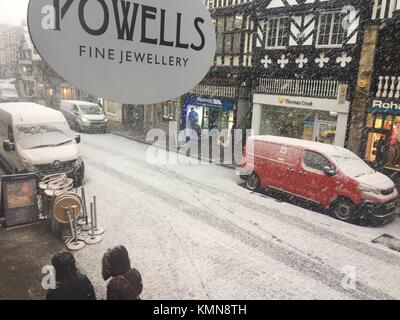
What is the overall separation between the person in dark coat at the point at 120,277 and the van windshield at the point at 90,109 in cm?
2087

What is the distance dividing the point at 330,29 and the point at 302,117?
408cm

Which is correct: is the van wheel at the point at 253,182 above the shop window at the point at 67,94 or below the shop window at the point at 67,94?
below

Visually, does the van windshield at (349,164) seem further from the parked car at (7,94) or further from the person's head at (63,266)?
the parked car at (7,94)

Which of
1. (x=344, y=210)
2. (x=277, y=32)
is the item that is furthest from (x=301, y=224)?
(x=277, y=32)

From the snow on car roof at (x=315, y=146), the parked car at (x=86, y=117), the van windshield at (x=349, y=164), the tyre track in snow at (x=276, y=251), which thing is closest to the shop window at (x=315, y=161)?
the snow on car roof at (x=315, y=146)

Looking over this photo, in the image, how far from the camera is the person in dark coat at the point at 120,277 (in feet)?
10.9

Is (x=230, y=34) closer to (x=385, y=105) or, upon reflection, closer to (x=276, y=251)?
(x=385, y=105)

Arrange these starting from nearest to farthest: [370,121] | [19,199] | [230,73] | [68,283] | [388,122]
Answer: [68,283], [19,199], [388,122], [370,121], [230,73]

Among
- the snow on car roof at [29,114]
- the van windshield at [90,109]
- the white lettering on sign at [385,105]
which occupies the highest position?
the white lettering on sign at [385,105]

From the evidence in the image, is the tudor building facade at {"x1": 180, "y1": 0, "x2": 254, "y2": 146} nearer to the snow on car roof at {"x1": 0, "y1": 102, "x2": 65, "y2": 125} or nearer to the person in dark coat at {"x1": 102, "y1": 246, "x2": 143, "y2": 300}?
the snow on car roof at {"x1": 0, "y1": 102, "x2": 65, "y2": 125}

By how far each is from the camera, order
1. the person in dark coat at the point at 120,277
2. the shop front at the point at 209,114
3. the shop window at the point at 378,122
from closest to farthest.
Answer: the person in dark coat at the point at 120,277, the shop window at the point at 378,122, the shop front at the point at 209,114

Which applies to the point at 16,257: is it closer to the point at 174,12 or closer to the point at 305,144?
the point at 174,12

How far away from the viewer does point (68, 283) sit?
3.59 metres
